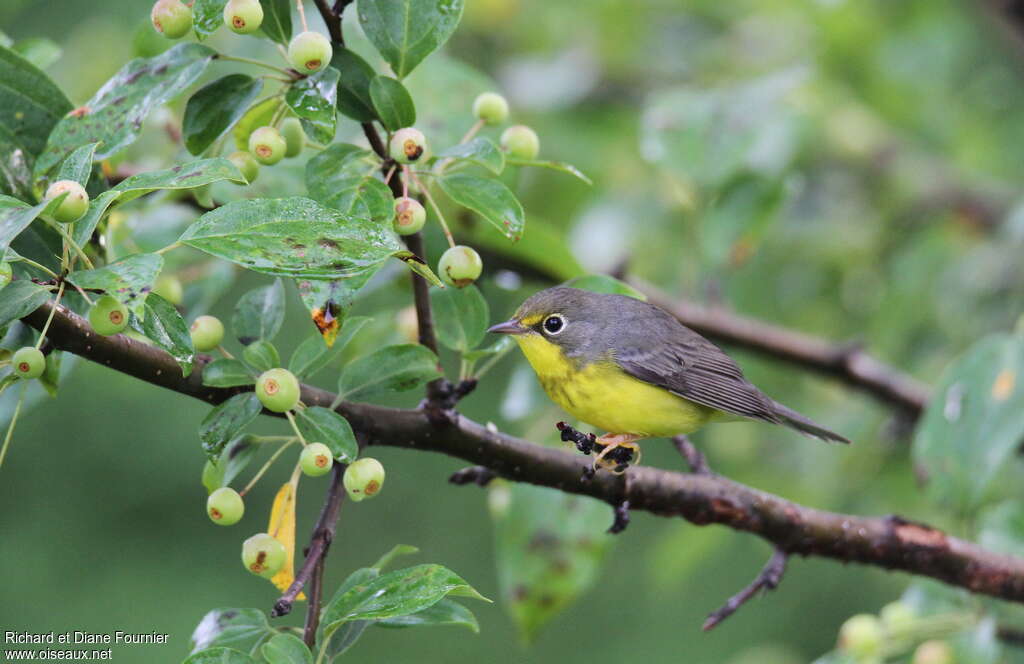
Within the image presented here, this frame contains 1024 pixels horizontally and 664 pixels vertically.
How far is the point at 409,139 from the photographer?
→ 1.69 m

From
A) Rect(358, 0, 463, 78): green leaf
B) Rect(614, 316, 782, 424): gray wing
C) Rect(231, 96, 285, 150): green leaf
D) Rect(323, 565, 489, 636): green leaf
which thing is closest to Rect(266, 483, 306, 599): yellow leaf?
Rect(323, 565, 489, 636): green leaf

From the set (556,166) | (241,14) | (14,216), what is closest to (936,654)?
(556,166)

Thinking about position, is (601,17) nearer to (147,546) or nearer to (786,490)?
(786,490)

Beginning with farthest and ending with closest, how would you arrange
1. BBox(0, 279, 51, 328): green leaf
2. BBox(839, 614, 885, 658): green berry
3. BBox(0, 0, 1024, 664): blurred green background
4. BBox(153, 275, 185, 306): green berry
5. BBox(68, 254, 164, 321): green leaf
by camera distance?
BBox(0, 0, 1024, 664): blurred green background < BBox(839, 614, 885, 658): green berry < BBox(153, 275, 185, 306): green berry < BBox(0, 279, 51, 328): green leaf < BBox(68, 254, 164, 321): green leaf

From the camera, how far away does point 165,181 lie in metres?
1.47

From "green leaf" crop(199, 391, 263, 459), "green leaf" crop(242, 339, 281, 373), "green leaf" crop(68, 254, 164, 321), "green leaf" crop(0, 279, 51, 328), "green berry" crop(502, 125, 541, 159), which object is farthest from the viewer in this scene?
"green berry" crop(502, 125, 541, 159)

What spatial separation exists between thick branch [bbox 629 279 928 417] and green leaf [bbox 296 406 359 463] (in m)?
1.96

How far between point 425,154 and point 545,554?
134 cm

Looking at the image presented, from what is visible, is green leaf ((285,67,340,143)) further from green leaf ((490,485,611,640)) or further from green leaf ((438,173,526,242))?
green leaf ((490,485,611,640))

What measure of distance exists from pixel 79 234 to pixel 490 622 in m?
6.13

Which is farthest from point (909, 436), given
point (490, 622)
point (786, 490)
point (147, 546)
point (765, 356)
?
point (147, 546)

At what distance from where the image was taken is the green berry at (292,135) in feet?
6.44

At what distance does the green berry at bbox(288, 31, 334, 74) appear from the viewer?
159 cm

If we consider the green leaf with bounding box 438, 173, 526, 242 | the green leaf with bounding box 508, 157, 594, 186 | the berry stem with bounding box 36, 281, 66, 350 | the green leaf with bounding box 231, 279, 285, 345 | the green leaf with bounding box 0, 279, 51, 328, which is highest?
the green leaf with bounding box 508, 157, 594, 186
